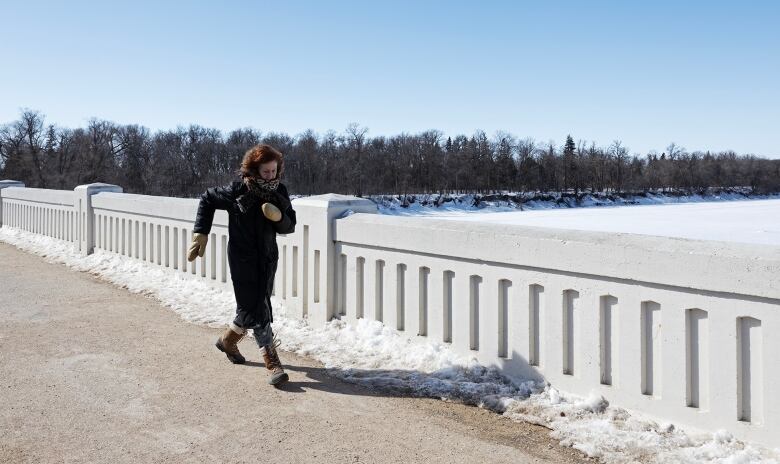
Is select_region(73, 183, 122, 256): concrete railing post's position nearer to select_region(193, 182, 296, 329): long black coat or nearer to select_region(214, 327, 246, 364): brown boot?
select_region(214, 327, 246, 364): brown boot

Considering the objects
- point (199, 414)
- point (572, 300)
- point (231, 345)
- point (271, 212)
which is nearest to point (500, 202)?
point (231, 345)

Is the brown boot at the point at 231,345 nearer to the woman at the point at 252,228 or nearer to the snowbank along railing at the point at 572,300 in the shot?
the woman at the point at 252,228

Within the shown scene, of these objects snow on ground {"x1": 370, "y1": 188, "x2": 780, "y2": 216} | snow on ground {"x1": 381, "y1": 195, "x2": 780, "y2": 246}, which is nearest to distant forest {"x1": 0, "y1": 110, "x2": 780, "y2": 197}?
snow on ground {"x1": 370, "y1": 188, "x2": 780, "y2": 216}

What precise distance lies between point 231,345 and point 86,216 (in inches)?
259

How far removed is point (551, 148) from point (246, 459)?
11521cm

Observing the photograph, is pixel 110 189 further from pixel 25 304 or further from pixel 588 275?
pixel 588 275

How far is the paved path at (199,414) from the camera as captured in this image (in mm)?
3344

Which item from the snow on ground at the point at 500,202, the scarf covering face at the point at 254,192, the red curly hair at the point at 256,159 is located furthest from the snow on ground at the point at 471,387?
the snow on ground at the point at 500,202

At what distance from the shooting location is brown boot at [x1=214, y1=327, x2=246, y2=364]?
484cm

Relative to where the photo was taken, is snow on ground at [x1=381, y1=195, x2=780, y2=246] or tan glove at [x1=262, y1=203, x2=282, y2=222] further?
snow on ground at [x1=381, y1=195, x2=780, y2=246]

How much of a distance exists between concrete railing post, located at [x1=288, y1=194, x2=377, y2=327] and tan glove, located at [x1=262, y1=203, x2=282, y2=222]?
1227mm

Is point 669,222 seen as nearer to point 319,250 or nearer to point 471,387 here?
point 319,250

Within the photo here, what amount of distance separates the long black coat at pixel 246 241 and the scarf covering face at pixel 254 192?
1.6 inches

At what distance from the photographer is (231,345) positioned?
192 inches
